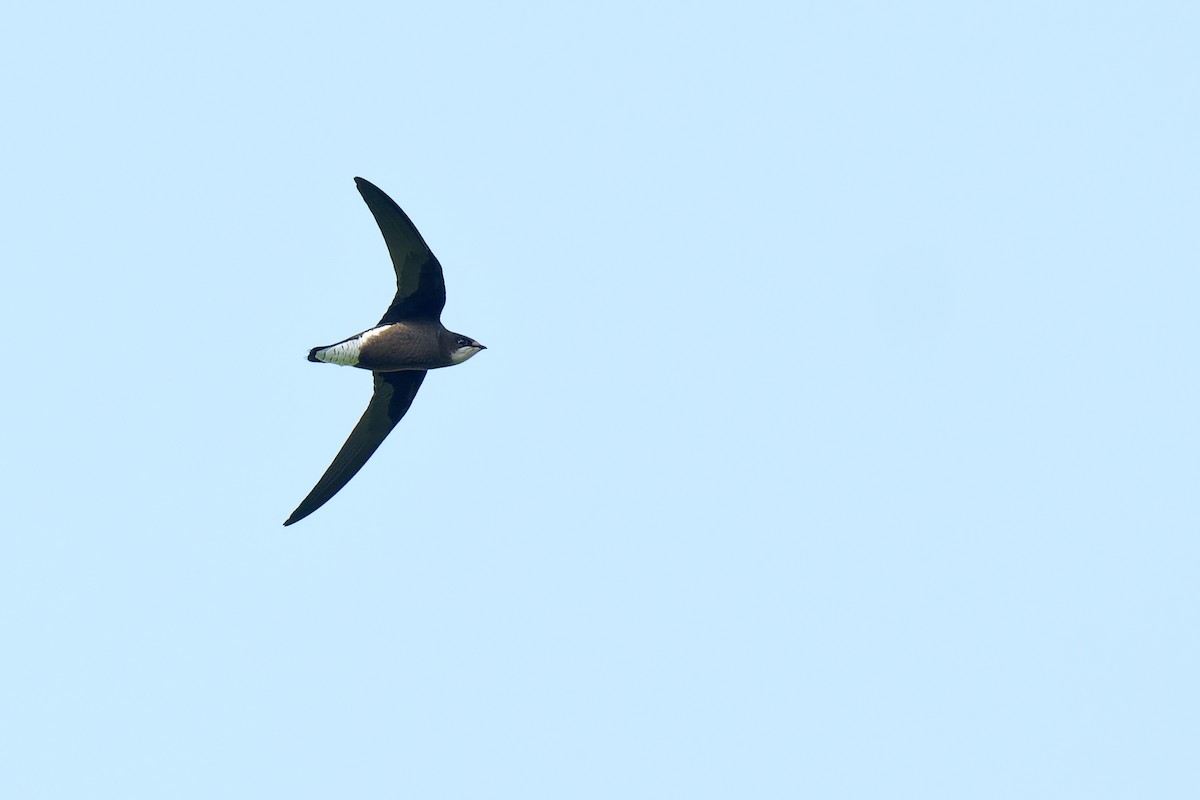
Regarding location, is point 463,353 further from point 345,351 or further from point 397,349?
point 345,351

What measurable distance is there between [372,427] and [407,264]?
3113 millimetres

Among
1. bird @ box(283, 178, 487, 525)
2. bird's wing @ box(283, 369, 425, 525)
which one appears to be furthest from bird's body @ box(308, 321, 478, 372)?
bird's wing @ box(283, 369, 425, 525)

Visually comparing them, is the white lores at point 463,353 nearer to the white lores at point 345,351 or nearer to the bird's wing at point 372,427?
the bird's wing at point 372,427

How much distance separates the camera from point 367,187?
89.8 feet

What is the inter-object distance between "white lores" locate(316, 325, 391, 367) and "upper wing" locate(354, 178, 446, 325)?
562 mm

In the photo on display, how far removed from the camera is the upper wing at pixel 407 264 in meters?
27.5

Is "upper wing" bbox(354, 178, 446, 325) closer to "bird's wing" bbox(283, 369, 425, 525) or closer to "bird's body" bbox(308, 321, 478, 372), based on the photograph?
"bird's body" bbox(308, 321, 478, 372)

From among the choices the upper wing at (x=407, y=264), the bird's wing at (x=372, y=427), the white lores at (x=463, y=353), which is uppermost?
the upper wing at (x=407, y=264)

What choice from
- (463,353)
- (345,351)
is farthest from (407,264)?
(463,353)

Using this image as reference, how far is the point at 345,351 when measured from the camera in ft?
92.9

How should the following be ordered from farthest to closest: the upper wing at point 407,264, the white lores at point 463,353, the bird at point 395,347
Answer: the white lores at point 463,353 → the bird at point 395,347 → the upper wing at point 407,264

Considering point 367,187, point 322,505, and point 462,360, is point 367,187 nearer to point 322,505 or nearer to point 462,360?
point 462,360

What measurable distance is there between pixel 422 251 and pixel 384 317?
4.47ft

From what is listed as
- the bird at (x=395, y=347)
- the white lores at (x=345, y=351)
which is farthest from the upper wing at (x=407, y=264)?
the white lores at (x=345, y=351)
